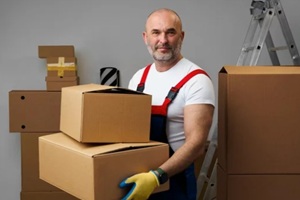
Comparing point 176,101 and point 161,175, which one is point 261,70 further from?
point 161,175

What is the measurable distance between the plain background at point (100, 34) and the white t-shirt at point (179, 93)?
3.03 feet

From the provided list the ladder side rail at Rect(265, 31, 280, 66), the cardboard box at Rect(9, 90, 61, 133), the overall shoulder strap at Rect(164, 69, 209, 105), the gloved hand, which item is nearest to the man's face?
the overall shoulder strap at Rect(164, 69, 209, 105)

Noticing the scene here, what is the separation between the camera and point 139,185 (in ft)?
3.48

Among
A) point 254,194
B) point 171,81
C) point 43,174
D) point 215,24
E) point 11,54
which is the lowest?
point 254,194

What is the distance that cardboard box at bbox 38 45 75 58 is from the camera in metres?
2.14

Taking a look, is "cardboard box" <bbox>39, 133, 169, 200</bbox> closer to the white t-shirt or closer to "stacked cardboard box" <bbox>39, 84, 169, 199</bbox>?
"stacked cardboard box" <bbox>39, 84, 169, 199</bbox>

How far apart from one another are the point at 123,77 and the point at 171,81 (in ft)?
3.31

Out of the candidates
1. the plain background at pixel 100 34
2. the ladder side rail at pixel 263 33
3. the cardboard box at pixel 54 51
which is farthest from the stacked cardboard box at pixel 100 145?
the plain background at pixel 100 34

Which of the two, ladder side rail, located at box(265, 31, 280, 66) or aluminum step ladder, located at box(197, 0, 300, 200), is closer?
aluminum step ladder, located at box(197, 0, 300, 200)

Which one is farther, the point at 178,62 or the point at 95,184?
the point at 178,62

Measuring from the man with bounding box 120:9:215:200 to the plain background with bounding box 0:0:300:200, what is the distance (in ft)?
2.92

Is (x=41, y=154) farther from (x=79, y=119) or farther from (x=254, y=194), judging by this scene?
(x=254, y=194)

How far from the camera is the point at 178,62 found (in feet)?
4.75

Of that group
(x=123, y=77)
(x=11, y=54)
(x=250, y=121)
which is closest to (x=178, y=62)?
(x=250, y=121)
